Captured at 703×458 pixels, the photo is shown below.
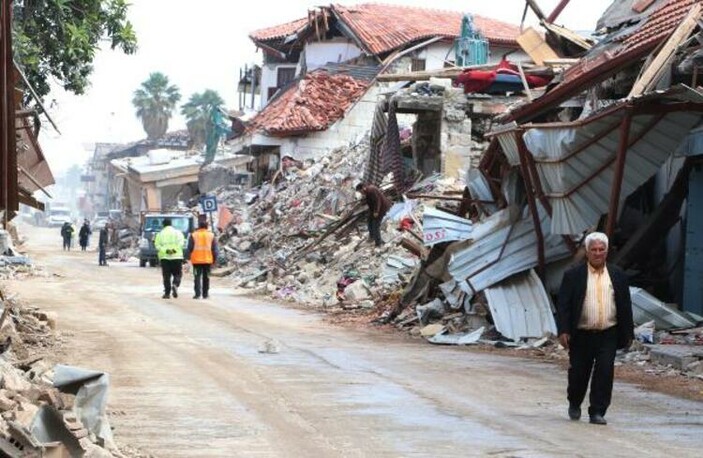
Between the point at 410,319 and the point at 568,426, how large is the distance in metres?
11.8

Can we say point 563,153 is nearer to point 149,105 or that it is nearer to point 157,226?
point 157,226

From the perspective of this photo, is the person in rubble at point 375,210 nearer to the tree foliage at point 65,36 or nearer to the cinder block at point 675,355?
the tree foliage at point 65,36

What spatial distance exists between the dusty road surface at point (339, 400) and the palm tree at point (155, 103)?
102 m

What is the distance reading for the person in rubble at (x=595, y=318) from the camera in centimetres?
1079

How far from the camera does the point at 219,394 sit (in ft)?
39.7

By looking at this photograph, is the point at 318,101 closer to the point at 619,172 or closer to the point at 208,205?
the point at 208,205

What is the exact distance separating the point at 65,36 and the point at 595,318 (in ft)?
54.9

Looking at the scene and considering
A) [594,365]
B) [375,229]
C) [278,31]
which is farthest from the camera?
[278,31]

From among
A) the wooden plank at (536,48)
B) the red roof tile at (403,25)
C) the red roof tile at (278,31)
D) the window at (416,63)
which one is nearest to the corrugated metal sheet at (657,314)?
the wooden plank at (536,48)

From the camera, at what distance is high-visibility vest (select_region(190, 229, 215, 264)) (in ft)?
91.5

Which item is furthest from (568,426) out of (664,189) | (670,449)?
(664,189)

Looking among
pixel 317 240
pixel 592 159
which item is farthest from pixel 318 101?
pixel 592 159

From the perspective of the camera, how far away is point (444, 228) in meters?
21.7

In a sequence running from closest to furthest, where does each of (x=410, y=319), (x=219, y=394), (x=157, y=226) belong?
(x=219, y=394), (x=410, y=319), (x=157, y=226)
